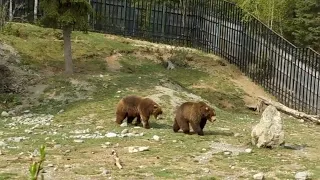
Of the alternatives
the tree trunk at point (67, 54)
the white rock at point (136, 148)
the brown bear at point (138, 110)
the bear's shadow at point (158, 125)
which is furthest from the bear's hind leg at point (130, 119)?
the tree trunk at point (67, 54)

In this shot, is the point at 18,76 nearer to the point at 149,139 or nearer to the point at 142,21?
the point at 149,139

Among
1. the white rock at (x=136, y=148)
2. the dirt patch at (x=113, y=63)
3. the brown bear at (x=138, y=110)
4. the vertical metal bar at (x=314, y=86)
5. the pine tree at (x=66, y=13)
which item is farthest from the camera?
the dirt patch at (x=113, y=63)

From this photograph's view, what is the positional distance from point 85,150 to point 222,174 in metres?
2.54

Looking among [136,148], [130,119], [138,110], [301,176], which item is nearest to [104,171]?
[136,148]

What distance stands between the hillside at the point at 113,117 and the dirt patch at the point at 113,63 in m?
0.04

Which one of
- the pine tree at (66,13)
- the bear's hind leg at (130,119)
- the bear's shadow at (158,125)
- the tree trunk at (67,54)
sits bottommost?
the bear's shadow at (158,125)

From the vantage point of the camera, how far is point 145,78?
17703 millimetres

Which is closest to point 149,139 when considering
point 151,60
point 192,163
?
point 192,163

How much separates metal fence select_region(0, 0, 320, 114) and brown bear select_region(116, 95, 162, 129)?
896cm

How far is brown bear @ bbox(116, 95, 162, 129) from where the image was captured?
39.4 ft

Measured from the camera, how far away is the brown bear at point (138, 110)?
1202 cm

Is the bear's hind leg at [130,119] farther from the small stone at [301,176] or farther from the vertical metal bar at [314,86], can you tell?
the vertical metal bar at [314,86]

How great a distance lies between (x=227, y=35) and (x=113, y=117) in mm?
13085

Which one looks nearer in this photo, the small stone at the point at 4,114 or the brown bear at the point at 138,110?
the brown bear at the point at 138,110
